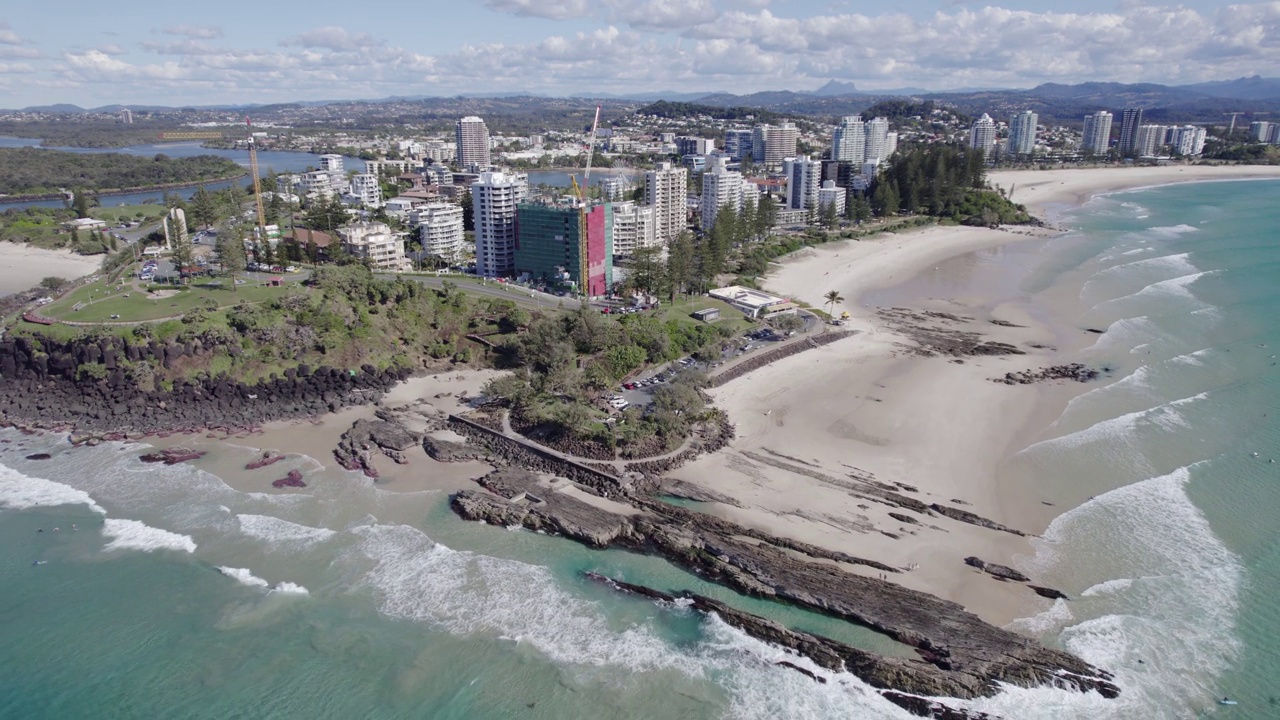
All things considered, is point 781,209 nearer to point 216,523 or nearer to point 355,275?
point 355,275

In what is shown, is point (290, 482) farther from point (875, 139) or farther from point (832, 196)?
point (875, 139)

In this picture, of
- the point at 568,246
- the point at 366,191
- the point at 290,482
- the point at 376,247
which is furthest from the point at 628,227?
the point at 366,191

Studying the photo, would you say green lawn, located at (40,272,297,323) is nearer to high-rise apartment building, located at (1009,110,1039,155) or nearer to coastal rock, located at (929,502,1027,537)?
coastal rock, located at (929,502,1027,537)

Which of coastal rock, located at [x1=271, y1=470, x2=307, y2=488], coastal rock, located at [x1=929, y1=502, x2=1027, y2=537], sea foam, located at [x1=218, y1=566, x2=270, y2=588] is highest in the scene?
coastal rock, located at [x1=929, y1=502, x2=1027, y2=537]

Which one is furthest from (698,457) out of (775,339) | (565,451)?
(775,339)

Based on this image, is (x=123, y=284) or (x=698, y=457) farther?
(x=123, y=284)

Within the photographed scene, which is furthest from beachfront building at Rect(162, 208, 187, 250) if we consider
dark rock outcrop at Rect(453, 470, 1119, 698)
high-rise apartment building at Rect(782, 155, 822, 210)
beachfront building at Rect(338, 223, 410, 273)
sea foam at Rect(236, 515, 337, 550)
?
high-rise apartment building at Rect(782, 155, 822, 210)
